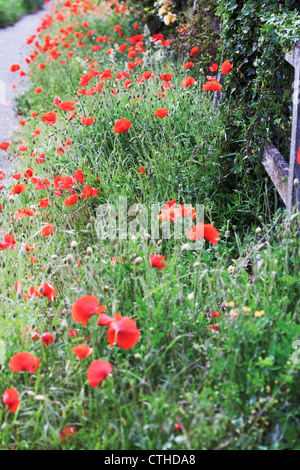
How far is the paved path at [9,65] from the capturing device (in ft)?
19.4

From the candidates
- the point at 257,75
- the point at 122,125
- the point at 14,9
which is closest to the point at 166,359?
the point at 122,125

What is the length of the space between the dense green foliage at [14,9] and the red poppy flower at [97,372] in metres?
12.9

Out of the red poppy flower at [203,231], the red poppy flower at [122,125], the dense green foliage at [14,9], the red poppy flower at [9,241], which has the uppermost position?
the dense green foliage at [14,9]

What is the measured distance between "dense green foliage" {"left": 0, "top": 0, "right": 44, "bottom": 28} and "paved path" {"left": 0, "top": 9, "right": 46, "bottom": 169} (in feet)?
0.62

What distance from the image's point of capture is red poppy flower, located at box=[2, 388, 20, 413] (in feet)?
4.93

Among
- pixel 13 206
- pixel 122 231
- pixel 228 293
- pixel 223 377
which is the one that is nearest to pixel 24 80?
Result: pixel 13 206

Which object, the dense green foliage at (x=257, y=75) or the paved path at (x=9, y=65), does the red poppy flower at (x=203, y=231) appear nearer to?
the dense green foliage at (x=257, y=75)

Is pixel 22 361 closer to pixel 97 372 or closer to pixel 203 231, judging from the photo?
pixel 97 372

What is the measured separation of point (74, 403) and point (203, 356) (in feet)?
1.64

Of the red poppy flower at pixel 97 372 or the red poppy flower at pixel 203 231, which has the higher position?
the red poppy flower at pixel 203 231

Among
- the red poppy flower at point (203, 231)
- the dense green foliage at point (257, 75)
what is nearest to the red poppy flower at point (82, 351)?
the red poppy flower at point (203, 231)

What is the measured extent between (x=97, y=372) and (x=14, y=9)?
14585 mm

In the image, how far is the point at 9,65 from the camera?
26.7 ft

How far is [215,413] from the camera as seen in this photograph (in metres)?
1.64
